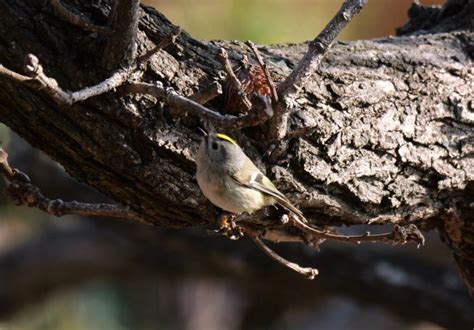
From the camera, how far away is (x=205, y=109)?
106cm

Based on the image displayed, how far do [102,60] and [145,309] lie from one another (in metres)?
3.31

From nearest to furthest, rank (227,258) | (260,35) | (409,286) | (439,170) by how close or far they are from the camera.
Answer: (439,170), (260,35), (409,286), (227,258)

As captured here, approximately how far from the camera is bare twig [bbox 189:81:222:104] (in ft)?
3.95

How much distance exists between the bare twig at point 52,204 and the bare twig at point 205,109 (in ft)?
0.76

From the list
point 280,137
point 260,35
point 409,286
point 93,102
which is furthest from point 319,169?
point 409,286

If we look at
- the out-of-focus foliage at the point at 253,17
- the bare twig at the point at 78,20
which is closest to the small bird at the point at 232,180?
the bare twig at the point at 78,20

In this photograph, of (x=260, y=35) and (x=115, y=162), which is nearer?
(x=115, y=162)

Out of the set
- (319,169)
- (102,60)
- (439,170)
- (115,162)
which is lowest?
(115,162)

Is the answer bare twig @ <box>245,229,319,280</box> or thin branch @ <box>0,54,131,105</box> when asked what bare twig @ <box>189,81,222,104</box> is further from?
bare twig @ <box>245,229,319,280</box>

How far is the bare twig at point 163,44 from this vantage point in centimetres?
115

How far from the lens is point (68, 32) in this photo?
1197 mm

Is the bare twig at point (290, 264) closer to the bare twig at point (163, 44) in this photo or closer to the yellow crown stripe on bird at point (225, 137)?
the yellow crown stripe on bird at point (225, 137)

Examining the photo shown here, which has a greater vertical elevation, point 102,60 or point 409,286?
point 409,286

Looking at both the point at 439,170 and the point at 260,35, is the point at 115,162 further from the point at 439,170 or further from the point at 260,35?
the point at 260,35
